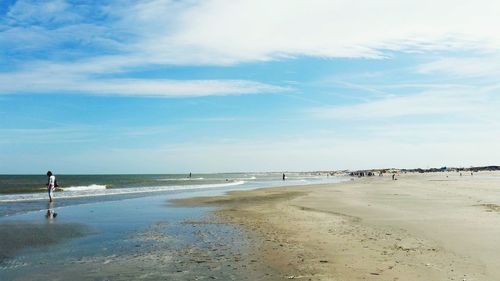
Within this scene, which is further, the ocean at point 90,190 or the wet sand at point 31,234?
the ocean at point 90,190

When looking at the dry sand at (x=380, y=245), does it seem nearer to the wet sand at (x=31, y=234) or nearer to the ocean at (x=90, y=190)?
the wet sand at (x=31, y=234)

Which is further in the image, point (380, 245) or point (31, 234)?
point (31, 234)

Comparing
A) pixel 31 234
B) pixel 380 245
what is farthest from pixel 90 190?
pixel 380 245

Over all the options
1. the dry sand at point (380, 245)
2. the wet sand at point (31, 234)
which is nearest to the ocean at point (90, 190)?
the wet sand at point (31, 234)

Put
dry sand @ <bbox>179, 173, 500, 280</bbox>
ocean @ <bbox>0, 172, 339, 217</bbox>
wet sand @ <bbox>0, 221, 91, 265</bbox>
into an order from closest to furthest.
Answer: dry sand @ <bbox>179, 173, 500, 280</bbox> < wet sand @ <bbox>0, 221, 91, 265</bbox> < ocean @ <bbox>0, 172, 339, 217</bbox>

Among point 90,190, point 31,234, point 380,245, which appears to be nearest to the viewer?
point 380,245

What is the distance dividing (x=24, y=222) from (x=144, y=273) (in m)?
12.7

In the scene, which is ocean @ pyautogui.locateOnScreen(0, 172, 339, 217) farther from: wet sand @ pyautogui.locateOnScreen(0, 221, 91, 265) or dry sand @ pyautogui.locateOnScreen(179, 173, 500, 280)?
dry sand @ pyautogui.locateOnScreen(179, 173, 500, 280)

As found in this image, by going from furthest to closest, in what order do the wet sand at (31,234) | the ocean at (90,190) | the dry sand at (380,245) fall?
the ocean at (90,190), the wet sand at (31,234), the dry sand at (380,245)

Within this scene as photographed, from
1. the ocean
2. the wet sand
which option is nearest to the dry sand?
the wet sand

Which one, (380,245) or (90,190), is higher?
(90,190)

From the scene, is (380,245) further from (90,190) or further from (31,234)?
(90,190)

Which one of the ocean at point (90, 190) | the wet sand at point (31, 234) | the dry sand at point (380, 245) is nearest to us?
the dry sand at point (380, 245)

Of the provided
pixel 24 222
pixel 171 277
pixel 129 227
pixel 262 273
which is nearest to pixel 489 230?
pixel 262 273
